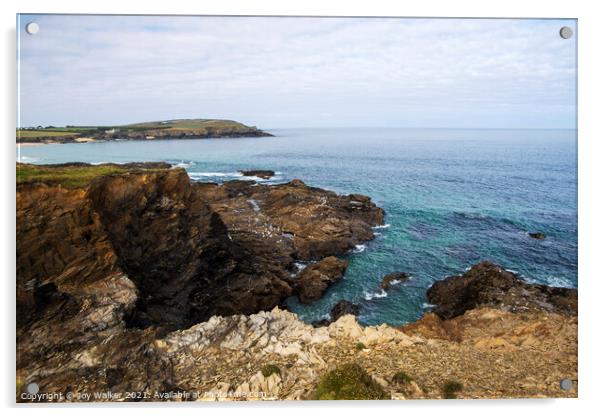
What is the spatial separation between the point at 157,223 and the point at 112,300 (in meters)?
2.31

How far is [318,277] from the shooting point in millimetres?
11734

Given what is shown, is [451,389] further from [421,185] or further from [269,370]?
[421,185]

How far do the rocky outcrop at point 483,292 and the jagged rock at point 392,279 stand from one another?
78 cm

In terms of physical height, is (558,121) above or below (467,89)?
below

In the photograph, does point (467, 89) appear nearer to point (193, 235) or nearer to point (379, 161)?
point (379, 161)

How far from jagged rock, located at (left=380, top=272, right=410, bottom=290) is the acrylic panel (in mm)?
49

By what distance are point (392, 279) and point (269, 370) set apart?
4.27 meters

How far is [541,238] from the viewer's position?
9.44 m

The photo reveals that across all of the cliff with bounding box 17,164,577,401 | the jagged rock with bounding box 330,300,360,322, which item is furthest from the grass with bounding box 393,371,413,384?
the jagged rock with bounding box 330,300,360,322

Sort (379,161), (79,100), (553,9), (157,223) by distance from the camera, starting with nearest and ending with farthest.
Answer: (553,9) → (79,100) → (157,223) → (379,161)

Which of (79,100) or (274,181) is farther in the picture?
(274,181)

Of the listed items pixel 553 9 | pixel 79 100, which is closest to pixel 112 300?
pixel 79 100

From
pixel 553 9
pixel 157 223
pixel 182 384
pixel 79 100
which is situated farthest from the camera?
pixel 157 223

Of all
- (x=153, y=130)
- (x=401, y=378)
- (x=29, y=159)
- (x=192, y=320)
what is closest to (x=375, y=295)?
(x=401, y=378)
